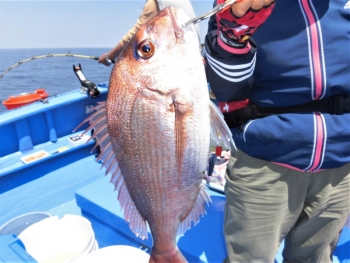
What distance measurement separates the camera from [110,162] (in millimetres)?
1147

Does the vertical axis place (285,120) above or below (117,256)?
above

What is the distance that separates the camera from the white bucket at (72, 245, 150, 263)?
1695 millimetres

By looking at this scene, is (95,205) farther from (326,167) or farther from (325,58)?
(325,58)

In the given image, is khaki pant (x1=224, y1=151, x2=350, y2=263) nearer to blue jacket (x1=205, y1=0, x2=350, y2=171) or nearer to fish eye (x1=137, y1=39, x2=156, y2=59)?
blue jacket (x1=205, y1=0, x2=350, y2=171)

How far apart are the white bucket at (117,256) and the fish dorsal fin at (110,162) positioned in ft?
1.96

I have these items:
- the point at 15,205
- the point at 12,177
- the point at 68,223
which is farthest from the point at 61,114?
the point at 68,223

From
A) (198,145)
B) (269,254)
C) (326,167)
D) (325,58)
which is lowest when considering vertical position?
(269,254)

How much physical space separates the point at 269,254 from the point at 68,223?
1.52m

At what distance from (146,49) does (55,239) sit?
1941mm

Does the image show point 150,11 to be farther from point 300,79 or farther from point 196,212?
point 196,212

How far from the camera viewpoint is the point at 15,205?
10.4 feet

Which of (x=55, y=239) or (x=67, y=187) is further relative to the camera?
(x=67, y=187)

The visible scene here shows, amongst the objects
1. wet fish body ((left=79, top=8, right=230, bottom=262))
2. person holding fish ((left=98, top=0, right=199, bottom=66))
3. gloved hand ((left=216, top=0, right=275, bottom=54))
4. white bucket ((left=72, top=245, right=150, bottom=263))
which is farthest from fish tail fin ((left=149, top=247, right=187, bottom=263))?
person holding fish ((left=98, top=0, right=199, bottom=66))

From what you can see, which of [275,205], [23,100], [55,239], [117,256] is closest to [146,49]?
[275,205]
